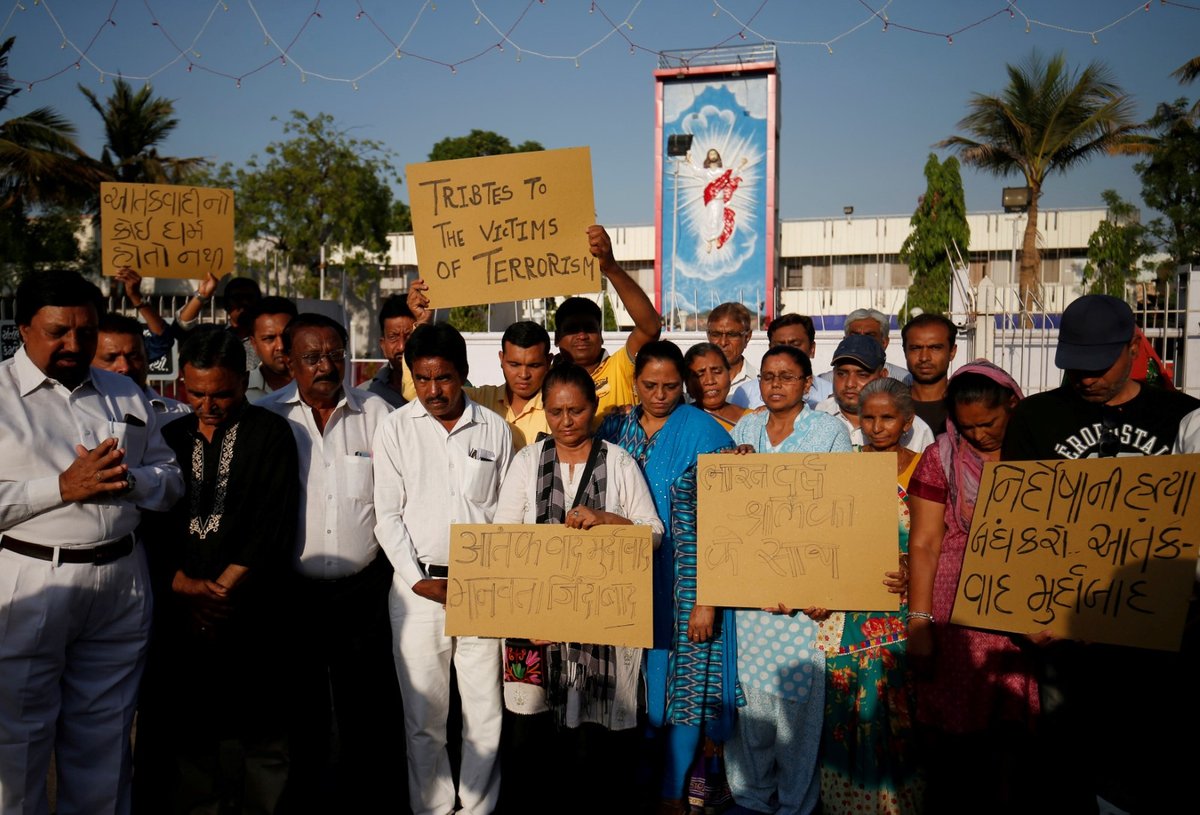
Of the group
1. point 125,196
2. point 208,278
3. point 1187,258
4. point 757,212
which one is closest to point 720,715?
point 208,278

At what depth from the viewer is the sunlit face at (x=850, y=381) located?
479 cm

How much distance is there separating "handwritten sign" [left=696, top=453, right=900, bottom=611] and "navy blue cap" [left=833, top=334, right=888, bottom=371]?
1.22 meters

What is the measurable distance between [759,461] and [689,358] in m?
1.36

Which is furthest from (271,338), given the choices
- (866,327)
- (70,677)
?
(866,327)

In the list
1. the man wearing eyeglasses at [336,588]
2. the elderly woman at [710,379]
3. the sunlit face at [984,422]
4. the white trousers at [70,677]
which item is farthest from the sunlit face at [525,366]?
the sunlit face at [984,422]

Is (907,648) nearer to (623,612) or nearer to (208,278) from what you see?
(623,612)

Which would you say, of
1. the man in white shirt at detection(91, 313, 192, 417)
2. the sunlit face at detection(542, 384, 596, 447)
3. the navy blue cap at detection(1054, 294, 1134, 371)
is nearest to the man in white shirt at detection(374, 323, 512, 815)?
the sunlit face at detection(542, 384, 596, 447)

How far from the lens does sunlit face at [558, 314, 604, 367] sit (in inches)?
194

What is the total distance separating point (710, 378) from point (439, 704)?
2.22 metres

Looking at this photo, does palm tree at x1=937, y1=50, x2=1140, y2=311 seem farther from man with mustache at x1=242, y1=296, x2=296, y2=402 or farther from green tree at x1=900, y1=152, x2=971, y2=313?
man with mustache at x1=242, y1=296, x2=296, y2=402

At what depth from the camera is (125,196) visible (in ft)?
20.3

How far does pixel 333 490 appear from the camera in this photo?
407cm

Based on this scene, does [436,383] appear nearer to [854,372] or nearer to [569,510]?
[569,510]

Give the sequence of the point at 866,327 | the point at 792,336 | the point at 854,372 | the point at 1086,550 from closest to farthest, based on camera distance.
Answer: the point at 1086,550 < the point at 854,372 < the point at 792,336 < the point at 866,327
